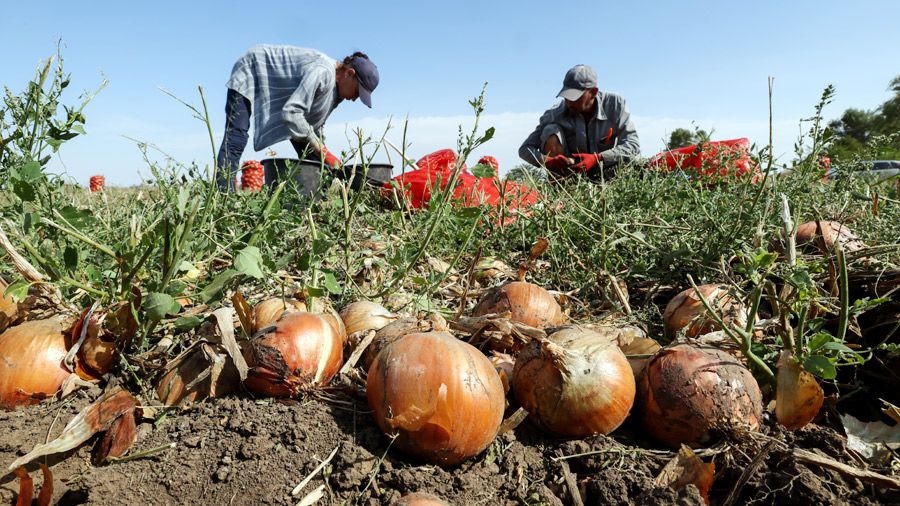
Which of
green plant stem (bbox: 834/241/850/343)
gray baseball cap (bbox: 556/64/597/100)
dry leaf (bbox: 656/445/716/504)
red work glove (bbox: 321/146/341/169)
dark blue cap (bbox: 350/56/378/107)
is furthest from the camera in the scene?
gray baseball cap (bbox: 556/64/597/100)

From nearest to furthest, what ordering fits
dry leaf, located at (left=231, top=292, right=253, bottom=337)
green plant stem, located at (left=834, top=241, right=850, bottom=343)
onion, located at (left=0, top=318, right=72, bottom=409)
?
green plant stem, located at (left=834, top=241, right=850, bottom=343) → onion, located at (left=0, top=318, right=72, bottom=409) → dry leaf, located at (left=231, top=292, right=253, bottom=337)

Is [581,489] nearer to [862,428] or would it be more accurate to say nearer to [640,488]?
[640,488]

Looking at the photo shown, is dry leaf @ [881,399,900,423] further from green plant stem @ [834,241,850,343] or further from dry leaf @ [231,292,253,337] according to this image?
dry leaf @ [231,292,253,337]

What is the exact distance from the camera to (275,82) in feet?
17.0

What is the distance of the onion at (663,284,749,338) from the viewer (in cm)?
172

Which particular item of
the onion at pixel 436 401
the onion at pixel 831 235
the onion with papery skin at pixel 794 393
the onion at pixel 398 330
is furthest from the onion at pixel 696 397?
the onion at pixel 831 235

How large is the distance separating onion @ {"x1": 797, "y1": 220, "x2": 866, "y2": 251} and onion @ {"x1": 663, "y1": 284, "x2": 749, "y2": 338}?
47 cm

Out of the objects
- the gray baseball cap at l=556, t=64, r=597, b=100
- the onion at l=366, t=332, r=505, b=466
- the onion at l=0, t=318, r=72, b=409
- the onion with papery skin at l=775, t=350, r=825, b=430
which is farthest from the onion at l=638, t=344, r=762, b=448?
the gray baseball cap at l=556, t=64, r=597, b=100

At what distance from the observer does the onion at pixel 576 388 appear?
130cm

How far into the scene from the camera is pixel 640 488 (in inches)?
46.1

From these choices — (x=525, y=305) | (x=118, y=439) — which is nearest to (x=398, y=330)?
(x=525, y=305)

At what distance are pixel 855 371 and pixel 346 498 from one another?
1494 millimetres

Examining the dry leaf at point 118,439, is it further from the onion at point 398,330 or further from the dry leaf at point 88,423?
the onion at point 398,330

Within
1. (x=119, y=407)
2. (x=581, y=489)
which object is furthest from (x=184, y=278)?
(x=581, y=489)
